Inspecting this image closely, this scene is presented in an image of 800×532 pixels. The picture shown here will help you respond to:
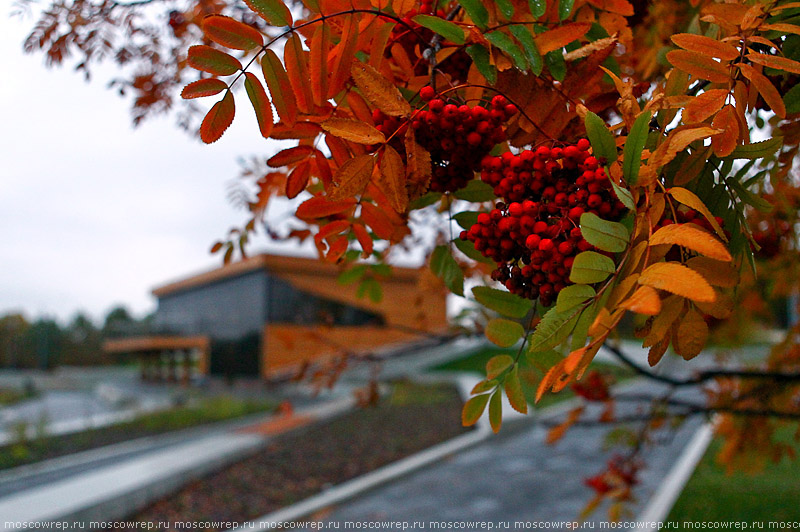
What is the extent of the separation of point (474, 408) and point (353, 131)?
1.70ft

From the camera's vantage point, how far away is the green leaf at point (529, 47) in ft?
3.00

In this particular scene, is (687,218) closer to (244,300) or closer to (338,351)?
(338,351)

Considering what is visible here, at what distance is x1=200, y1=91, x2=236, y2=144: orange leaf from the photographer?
3.01 ft

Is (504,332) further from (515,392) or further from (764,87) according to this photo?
(764,87)

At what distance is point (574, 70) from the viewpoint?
100cm

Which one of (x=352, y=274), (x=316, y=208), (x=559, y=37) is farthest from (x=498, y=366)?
(x=352, y=274)

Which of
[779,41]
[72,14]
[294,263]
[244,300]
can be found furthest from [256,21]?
[244,300]

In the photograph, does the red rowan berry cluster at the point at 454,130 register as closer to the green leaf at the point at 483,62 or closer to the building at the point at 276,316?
the green leaf at the point at 483,62

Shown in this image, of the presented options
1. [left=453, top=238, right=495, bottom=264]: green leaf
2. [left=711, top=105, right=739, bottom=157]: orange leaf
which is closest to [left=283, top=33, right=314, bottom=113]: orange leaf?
[left=453, top=238, right=495, bottom=264]: green leaf

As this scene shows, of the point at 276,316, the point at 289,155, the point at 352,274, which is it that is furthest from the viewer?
the point at 276,316

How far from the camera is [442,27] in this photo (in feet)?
2.92

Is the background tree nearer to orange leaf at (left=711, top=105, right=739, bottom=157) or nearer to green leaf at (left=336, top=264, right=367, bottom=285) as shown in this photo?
orange leaf at (left=711, top=105, right=739, bottom=157)

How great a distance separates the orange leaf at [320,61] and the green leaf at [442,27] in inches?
5.8

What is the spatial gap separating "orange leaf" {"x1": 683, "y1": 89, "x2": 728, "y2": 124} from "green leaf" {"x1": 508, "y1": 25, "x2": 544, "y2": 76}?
235 millimetres
